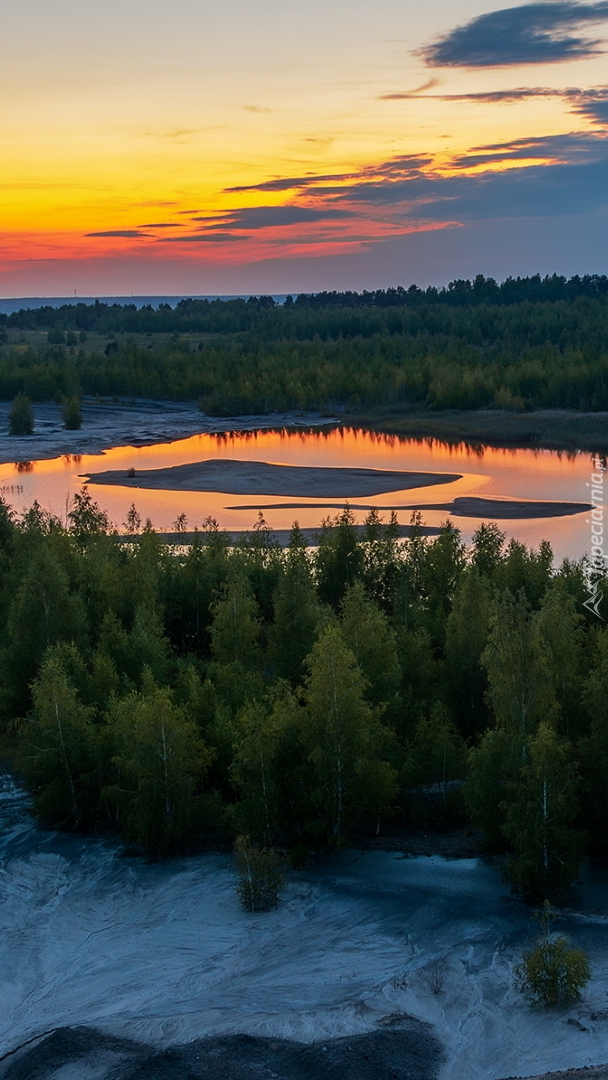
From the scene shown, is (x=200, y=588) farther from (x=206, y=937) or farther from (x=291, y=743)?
(x=206, y=937)

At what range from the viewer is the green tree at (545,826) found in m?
18.3

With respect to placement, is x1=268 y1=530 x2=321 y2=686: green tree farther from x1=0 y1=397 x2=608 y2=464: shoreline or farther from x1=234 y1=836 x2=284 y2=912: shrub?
x1=0 y1=397 x2=608 y2=464: shoreline

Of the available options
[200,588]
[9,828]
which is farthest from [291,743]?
[200,588]

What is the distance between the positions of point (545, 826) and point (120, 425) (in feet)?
255

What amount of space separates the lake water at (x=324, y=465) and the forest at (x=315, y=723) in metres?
19.8

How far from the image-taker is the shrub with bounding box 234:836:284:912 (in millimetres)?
18781

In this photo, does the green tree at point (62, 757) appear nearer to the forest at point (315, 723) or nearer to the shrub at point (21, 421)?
the forest at point (315, 723)

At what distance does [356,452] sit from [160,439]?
17.8 m

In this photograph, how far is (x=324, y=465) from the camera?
7056 centimetres

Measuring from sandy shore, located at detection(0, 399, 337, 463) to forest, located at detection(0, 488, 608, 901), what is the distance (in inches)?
1974

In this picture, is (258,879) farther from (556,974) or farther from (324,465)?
(324,465)

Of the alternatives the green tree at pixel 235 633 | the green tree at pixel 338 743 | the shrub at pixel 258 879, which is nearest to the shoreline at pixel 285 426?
the green tree at pixel 235 633

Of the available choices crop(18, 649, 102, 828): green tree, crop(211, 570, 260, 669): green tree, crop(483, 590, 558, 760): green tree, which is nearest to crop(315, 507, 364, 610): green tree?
crop(211, 570, 260, 669): green tree

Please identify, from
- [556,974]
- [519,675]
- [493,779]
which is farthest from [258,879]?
[519,675]
